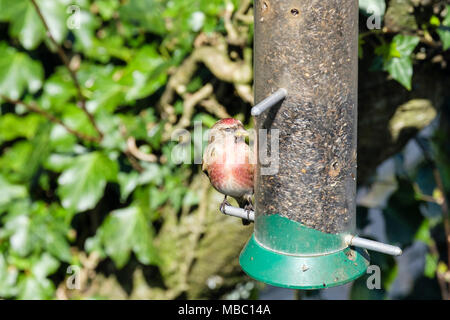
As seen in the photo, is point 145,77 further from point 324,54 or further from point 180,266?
point 324,54

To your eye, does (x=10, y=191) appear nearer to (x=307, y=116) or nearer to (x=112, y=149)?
(x=112, y=149)

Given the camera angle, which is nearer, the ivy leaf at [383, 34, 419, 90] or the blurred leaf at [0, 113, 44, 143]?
the ivy leaf at [383, 34, 419, 90]

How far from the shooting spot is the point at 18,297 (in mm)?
3570

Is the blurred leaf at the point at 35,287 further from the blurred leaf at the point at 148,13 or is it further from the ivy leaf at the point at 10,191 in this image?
the blurred leaf at the point at 148,13

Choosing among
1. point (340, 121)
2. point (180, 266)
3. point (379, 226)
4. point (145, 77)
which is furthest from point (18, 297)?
point (379, 226)

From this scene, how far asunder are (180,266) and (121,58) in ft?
4.19

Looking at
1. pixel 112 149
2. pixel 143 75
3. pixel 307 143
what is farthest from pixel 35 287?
pixel 307 143

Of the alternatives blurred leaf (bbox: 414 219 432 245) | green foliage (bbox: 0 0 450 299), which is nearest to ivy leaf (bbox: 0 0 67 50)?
green foliage (bbox: 0 0 450 299)

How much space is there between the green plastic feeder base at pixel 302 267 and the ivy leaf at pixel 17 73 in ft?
6.49

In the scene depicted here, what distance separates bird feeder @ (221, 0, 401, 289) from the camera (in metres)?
2.06

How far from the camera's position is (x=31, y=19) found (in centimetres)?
333

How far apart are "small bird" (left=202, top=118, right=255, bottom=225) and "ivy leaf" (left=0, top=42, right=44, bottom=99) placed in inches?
63.4

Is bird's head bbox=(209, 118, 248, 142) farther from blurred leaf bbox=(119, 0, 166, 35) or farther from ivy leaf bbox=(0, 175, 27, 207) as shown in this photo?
ivy leaf bbox=(0, 175, 27, 207)

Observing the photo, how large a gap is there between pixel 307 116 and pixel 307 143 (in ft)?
0.32
